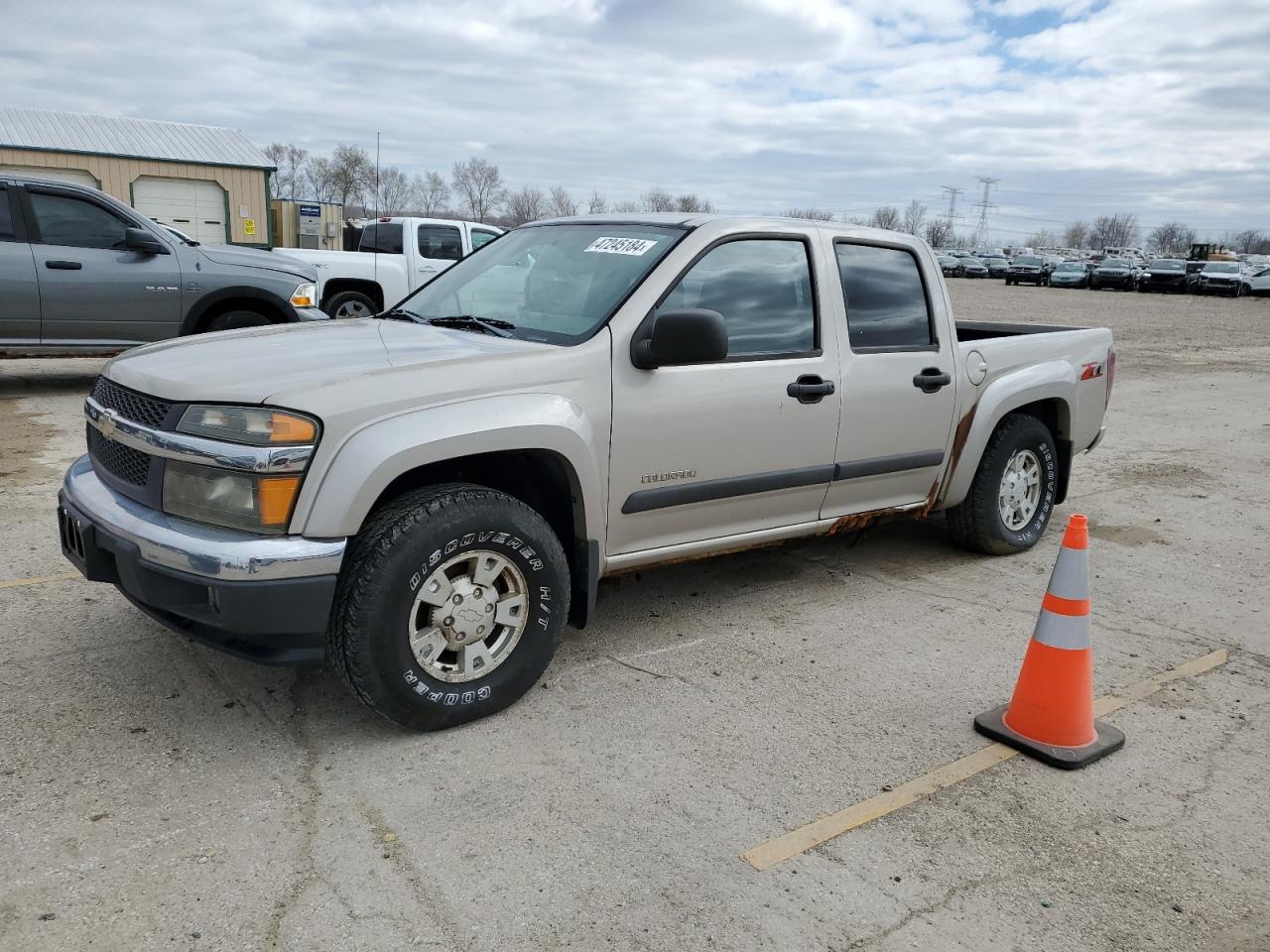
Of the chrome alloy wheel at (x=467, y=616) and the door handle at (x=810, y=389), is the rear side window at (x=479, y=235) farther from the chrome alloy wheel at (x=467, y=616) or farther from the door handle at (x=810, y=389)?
the chrome alloy wheel at (x=467, y=616)

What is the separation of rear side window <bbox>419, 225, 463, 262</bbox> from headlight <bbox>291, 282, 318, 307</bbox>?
4775 mm

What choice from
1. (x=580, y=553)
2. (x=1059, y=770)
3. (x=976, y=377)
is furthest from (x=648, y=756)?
(x=976, y=377)

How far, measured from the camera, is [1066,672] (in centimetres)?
346

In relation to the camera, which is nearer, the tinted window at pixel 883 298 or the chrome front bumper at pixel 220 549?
the chrome front bumper at pixel 220 549

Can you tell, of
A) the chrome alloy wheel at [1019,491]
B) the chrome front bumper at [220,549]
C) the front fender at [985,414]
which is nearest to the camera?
the chrome front bumper at [220,549]

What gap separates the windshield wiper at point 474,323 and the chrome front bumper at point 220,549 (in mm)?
1223

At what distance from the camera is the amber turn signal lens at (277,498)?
302 centimetres

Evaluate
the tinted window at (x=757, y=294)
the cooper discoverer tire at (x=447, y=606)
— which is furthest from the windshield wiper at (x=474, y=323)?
the cooper discoverer tire at (x=447, y=606)

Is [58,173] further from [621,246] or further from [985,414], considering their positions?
[985,414]

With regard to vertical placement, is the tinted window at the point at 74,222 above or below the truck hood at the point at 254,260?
above

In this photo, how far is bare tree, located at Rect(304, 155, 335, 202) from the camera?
6191cm

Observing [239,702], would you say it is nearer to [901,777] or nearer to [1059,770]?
[901,777]

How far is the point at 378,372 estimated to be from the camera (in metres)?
3.28

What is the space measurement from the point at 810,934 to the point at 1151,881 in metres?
1.02
